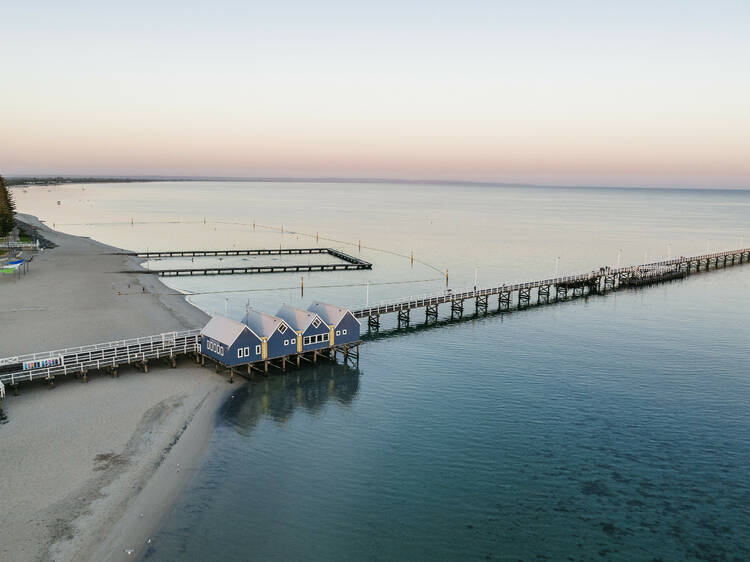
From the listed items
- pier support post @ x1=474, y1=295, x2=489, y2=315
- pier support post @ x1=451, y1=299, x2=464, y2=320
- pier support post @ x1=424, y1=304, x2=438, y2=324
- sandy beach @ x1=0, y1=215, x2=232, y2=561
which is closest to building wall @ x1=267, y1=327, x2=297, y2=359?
sandy beach @ x1=0, y1=215, x2=232, y2=561

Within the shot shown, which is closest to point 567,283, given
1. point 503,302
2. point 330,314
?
point 503,302

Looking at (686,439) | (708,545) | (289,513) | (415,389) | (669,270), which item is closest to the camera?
(708,545)

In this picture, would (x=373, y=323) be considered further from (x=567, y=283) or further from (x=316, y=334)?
(x=567, y=283)

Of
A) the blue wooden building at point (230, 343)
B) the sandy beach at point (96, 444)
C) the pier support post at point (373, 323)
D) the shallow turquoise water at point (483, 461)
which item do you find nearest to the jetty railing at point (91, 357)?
the sandy beach at point (96, 444)

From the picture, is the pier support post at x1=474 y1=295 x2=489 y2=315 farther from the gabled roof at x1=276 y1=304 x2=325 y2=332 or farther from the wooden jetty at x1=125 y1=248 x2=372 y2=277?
the wooden jetty at x1=125 y1=248 x2=372 y2=277

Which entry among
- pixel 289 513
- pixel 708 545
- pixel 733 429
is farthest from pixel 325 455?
pixel 733 429

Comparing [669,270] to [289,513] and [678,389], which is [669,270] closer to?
[678,389]
